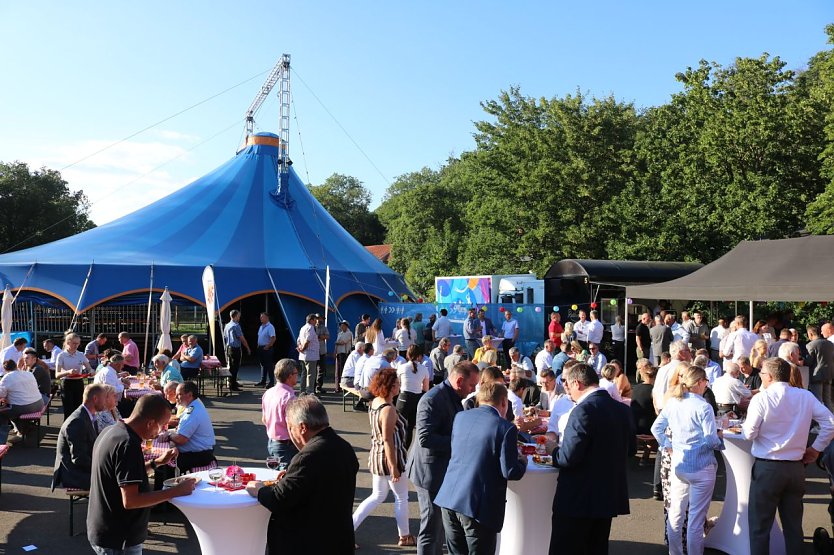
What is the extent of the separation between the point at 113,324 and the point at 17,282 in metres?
2.75

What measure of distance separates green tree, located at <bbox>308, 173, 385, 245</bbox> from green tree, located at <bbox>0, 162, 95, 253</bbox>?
26946 mm

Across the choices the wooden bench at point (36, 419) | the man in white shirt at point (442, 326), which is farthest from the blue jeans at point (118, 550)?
the man in white shirt at point (442, 326)

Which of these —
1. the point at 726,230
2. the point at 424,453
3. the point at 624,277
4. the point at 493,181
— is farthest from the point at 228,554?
the point at 493,181

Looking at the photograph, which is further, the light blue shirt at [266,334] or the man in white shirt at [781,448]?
the light blue shirt at [266,334]

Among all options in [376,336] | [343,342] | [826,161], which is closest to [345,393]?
[376,336]

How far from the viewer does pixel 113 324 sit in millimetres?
17797

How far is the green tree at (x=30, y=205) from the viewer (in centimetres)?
3734

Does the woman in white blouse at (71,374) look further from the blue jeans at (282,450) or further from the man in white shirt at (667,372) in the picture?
the man in white shirt at (667,372)

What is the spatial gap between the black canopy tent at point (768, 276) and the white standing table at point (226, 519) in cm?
788

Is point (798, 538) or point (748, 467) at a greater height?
point (748, 467)

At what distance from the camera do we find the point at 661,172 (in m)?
22.4

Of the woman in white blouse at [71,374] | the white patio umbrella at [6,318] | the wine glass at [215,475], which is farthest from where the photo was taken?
the white patio umbrella at [6,318]

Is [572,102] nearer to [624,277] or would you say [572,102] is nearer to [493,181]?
[493,181]

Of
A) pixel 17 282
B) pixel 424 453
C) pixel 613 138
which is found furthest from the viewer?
pixel 613 138
